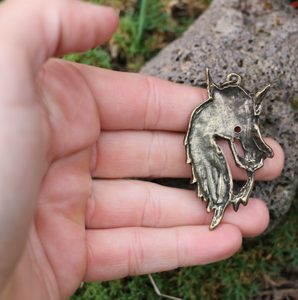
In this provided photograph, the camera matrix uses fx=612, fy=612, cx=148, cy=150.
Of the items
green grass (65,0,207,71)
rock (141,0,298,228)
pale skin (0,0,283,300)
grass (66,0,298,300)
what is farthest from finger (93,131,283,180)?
green grass (65,0,207,71)

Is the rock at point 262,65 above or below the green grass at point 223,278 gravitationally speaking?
above

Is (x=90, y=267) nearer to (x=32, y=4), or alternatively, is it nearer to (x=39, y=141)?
(x=39, y=141)

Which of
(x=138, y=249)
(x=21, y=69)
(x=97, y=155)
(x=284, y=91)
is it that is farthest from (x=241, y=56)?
(x=21, y=69)

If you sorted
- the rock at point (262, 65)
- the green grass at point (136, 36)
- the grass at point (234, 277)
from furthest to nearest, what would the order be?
the green grass at point (136, 36), the grass at point (234, 277), the rock at point (262, 65)

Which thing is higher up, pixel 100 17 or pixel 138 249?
pixel 100 17

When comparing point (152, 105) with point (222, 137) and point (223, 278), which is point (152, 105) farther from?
point (223, 278)

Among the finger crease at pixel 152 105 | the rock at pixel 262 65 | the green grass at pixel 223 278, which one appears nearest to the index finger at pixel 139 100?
the finger crease at pixel 152 105

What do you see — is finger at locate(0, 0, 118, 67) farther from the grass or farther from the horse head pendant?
the grass

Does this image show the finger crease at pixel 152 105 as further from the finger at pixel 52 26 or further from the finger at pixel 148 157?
the finger at pixel 52 26
